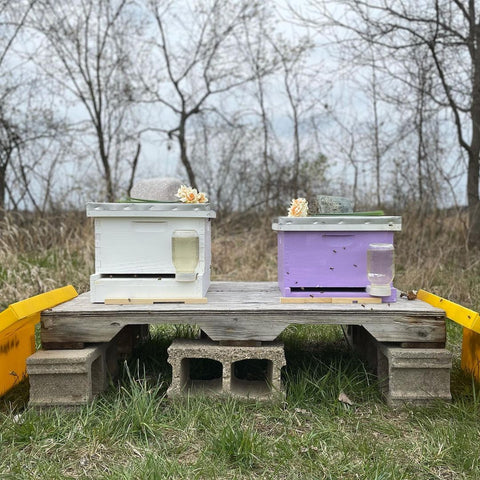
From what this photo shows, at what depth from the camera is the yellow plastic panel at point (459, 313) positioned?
2107mm

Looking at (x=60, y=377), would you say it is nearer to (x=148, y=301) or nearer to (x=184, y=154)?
(x=148, y=301)

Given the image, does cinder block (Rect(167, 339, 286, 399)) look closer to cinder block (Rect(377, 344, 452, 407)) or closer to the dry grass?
cinder block (Rect(377, 344, 452, 407))

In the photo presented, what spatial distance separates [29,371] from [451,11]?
5476mm

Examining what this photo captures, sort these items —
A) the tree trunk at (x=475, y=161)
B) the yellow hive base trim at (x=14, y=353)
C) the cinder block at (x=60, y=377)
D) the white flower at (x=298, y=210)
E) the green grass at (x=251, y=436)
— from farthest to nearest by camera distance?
the tree trunk at (x=475, y=161) → the white flower at (x=298, y=210) → the yellow hive base trim at (x=14, y=353) → the cinder block at (x=60, y=377) → the green grass at (x=251, y=436)

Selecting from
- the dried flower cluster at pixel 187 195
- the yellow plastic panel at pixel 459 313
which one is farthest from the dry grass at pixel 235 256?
the dried flower cluster at pixel 187 195

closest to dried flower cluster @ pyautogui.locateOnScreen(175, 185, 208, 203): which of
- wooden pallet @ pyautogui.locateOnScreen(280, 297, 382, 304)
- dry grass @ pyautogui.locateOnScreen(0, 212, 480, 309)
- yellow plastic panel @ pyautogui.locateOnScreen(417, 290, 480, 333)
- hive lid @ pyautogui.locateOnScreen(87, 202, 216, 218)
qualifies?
hive lid @ pyautogui.locateOnScreen(87, 202, 216, 218)

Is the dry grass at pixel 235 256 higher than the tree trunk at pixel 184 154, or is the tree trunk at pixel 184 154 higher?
the tree trunk at pixel 184 154

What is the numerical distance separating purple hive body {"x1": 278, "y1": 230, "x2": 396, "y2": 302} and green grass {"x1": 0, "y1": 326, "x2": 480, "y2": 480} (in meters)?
0.43

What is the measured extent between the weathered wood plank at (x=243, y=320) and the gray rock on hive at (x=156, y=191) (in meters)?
0.60

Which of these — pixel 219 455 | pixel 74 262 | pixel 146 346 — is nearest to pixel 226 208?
pixel 74 262

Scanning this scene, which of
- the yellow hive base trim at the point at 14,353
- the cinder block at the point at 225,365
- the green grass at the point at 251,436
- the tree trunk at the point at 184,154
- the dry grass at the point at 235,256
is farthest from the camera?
the tree trunk at the point at 184,154

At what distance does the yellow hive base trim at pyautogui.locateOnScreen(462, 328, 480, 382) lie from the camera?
7.70 ft

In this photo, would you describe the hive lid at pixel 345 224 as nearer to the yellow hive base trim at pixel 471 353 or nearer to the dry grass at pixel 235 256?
the yellow hive base trim at pixel 471 353

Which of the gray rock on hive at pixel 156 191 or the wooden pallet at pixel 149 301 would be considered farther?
the gray rock on hive at pixel 156 191
